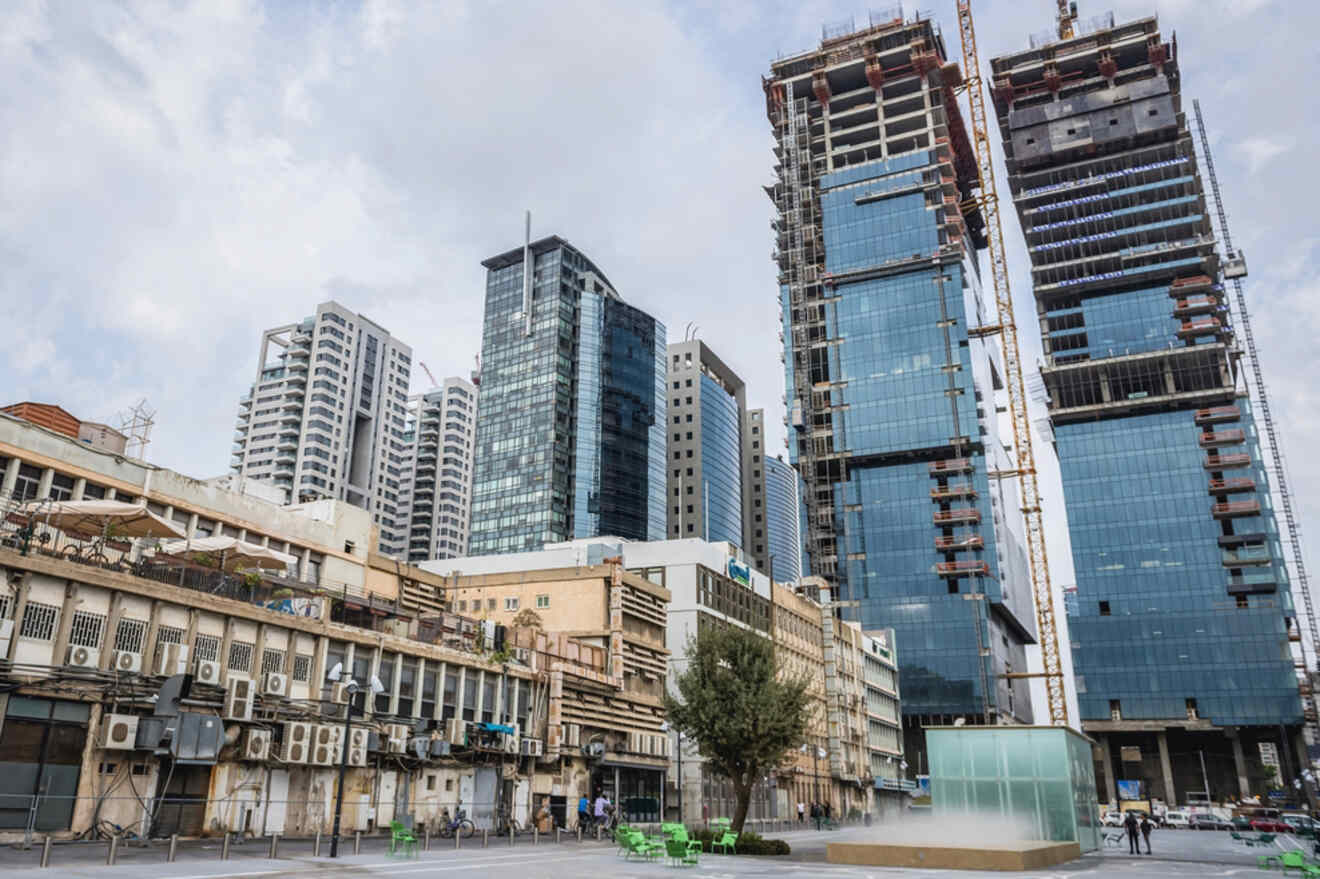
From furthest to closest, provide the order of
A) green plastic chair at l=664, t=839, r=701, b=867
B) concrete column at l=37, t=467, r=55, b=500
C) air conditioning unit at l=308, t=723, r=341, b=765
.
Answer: concrete column at l=37, t=467, r=55, b=500 < air conditioning unit at l=308, t=723, r=341, b=765 < green plastic chair at l=664, t=839, r=701, b=867

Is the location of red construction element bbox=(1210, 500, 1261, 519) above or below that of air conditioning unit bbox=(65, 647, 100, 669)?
above

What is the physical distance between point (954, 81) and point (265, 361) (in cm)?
13209

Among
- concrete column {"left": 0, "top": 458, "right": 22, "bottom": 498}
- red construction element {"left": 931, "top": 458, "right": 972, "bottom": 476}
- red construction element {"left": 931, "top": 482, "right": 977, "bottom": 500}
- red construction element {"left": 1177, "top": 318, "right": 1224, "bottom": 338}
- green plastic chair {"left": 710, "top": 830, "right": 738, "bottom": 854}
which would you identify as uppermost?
red construction element {"left": 1177, "top": 318, "right": 1224, "bottom": 338}

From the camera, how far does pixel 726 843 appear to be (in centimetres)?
3672

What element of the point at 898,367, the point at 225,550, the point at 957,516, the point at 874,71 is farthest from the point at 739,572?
the point at 874,71

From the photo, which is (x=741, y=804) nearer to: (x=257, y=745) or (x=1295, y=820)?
(x=257, y=745)

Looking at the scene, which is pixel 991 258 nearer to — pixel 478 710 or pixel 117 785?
pixel 478 710

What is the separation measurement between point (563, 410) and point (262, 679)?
5122 inches

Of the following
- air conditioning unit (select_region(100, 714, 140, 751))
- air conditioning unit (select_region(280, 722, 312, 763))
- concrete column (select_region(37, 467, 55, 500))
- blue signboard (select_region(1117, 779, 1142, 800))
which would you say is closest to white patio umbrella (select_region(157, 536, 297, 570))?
concrete column (select_region(37, 467, 55, 500))

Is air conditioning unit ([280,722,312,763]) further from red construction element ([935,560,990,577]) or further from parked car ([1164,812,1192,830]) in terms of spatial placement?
red construction element ([935,560,990,577])

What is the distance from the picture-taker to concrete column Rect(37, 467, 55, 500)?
128 ft

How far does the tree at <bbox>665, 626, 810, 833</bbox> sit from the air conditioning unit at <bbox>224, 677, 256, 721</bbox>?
17.2 m

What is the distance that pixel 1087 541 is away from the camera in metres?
151

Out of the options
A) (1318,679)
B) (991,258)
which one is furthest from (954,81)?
(1318,679)
